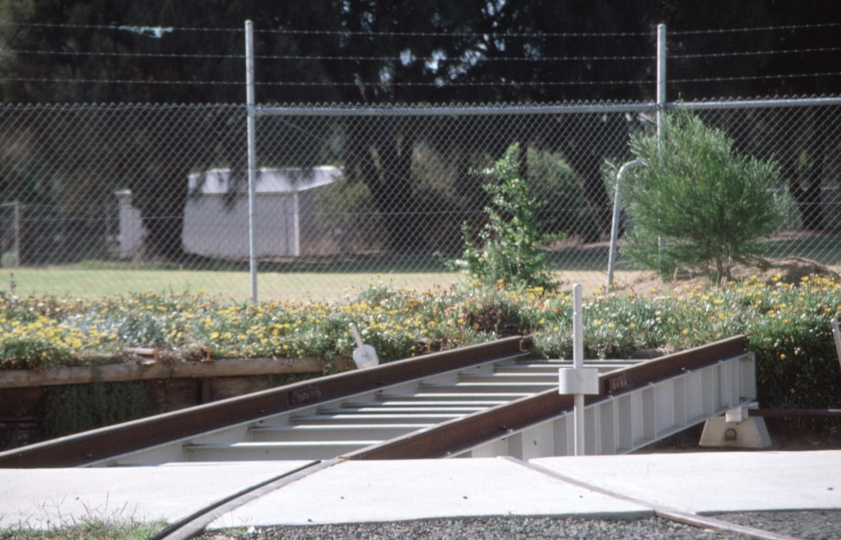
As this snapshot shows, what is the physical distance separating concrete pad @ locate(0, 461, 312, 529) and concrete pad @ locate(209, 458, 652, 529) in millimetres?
263

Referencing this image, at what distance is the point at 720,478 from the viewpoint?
13.4ft

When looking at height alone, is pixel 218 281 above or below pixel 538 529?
above

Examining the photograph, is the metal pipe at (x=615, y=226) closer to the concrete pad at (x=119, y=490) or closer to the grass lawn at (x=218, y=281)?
the grass lawn at (x=218, y=281)

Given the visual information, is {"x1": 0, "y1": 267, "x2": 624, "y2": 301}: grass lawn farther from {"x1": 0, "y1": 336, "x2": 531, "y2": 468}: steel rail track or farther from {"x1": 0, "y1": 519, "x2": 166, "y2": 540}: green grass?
{"x1": 0, "y1": 519, "x2": 166, "y2": 540}: green grass

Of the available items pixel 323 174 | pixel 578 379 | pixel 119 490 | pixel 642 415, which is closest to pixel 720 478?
pixel 578 379

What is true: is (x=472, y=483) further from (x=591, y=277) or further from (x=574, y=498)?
(x=591, y=277)

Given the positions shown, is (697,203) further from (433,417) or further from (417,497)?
(417,497)

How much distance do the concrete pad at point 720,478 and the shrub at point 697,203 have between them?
6163mm

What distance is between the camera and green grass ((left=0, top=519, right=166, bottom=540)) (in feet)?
10.4

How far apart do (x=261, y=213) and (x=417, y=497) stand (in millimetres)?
25444

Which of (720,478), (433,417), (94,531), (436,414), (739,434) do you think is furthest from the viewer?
(739,434)

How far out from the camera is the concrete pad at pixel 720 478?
367 cm

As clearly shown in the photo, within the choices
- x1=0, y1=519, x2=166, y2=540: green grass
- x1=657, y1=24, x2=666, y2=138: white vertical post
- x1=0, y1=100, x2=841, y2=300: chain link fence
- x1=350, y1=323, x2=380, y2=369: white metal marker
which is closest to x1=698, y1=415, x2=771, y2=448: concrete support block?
x1=350, y1=323, x2=380, y2=369: white metal marker

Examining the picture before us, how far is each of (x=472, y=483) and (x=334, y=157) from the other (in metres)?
20.2
